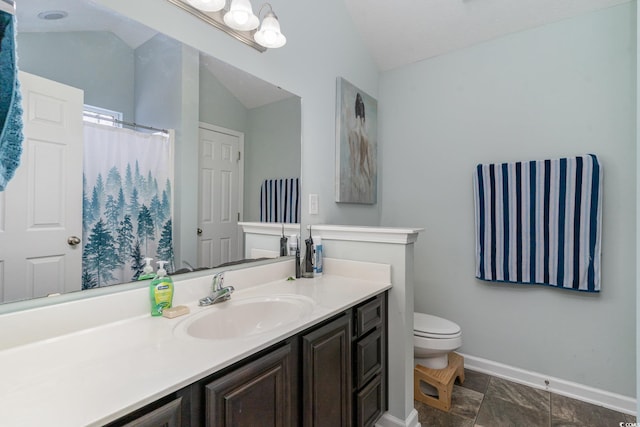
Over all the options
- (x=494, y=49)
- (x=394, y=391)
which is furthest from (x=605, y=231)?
(x=394, y=391)

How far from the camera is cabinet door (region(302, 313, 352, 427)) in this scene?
103 cm

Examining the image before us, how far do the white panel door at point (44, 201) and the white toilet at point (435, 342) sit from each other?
1.76 metres

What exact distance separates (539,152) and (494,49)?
83 centimetres

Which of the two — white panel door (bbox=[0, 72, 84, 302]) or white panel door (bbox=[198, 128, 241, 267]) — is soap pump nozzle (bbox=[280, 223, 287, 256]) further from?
white panel door (bbox=[0, 72, 84, 302])

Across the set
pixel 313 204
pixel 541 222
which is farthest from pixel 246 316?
pixel 541 222

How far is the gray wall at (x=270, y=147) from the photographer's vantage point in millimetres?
1568

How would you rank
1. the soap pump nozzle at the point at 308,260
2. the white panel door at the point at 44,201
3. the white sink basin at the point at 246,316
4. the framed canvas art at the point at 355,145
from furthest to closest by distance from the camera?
the framed canvas art at the point at 355,145 → the soap pump nozzle at the point at 308,260 → the white sink basin at the point at 246,316 → the white panel door at the point at 44,201

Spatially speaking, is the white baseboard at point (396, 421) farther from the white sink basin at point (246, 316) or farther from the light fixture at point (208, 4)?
the light fixture at point (208, 4)

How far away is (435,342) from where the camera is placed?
6.08ft

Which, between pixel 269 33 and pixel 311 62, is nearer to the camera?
pixel 269 33

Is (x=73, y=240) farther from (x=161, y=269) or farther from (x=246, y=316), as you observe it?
(x=246, y=316)

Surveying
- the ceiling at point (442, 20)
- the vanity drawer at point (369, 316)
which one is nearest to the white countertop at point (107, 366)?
the vanity drawer at point (369, 316)

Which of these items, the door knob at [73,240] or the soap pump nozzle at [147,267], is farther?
the soap pump nozzle at [147,267]

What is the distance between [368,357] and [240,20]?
163 centimetres
